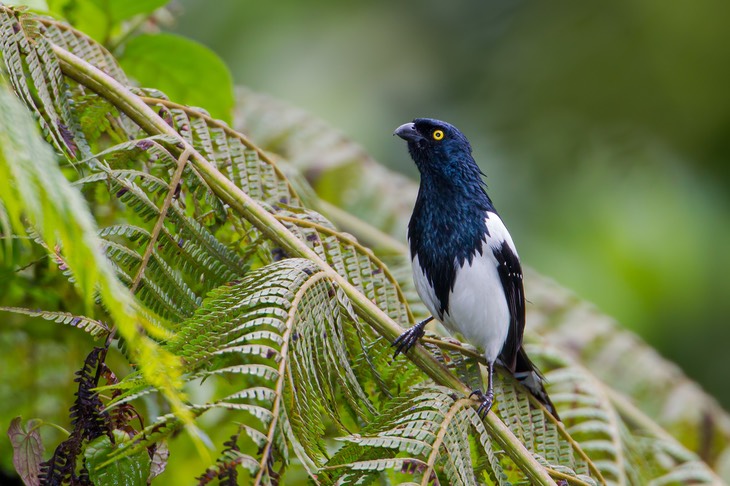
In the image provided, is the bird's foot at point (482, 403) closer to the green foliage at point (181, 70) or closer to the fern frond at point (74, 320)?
the fern frond at point (74, 320)

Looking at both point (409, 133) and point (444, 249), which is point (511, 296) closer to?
point (444, 249)

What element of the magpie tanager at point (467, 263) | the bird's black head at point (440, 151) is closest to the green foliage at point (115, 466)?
the magpie tanager at point (467, 263)

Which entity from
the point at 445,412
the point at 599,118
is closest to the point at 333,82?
the point at 599,118

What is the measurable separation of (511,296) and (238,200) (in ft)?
4.00

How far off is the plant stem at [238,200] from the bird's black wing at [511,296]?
596 millimetres

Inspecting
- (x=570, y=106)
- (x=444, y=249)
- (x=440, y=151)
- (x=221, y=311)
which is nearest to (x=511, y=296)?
(x=444, y=249)

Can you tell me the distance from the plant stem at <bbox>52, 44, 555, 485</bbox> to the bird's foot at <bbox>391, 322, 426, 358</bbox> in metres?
0.02

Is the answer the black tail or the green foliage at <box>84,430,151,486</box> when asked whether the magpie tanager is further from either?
the green foliage at <box>84,430,151,486</box>

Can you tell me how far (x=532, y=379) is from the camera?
278 cm

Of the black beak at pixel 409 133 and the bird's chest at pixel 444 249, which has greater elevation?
the black beak at pixel 409 133

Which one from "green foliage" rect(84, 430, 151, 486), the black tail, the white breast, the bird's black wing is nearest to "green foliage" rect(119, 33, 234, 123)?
the white breast

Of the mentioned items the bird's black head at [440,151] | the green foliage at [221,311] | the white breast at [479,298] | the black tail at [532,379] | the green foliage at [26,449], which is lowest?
the green foliage at [26,449]

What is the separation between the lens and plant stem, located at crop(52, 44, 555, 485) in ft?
7.16

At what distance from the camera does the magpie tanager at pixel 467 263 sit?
283 centimetres
